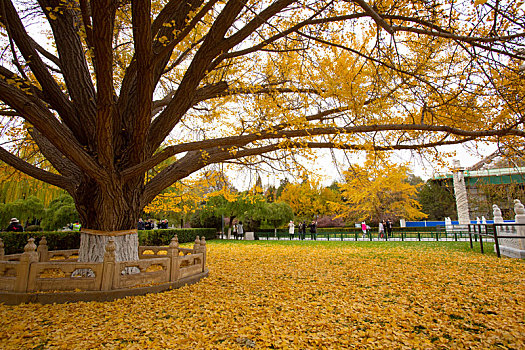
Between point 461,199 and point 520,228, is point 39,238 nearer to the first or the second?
point 520,228

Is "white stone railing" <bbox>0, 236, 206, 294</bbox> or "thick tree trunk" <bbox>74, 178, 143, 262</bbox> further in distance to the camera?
"thick tree trunk" <bbox>74, 178, 143, 262</bbox>

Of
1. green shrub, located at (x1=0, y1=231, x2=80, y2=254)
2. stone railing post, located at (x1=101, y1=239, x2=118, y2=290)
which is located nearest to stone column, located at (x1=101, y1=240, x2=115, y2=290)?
stone railing post, located at (x1=101, y1=239, x2=118, y2=290)

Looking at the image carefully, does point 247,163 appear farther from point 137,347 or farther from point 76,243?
point 76,243

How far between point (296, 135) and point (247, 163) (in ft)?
9.21

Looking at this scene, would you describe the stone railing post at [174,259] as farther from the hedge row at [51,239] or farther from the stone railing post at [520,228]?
the stone railing post at [520,228]

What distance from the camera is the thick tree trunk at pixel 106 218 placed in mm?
5719

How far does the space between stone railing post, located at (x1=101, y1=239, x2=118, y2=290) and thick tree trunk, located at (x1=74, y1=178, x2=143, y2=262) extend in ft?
2.53

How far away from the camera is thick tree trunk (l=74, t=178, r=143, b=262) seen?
572 centimetres

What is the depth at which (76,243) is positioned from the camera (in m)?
11.8

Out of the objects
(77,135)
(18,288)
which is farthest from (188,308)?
(77,135)

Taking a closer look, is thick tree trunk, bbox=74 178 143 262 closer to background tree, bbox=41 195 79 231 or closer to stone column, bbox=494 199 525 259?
stone column, bbox=494 199 525 259

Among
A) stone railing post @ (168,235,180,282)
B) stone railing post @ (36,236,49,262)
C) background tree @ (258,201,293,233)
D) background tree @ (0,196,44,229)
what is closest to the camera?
stone railing post @ (168,235,180,282)

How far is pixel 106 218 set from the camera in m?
5.76

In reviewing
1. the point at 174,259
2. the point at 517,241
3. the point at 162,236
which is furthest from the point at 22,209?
the point at 517,241
